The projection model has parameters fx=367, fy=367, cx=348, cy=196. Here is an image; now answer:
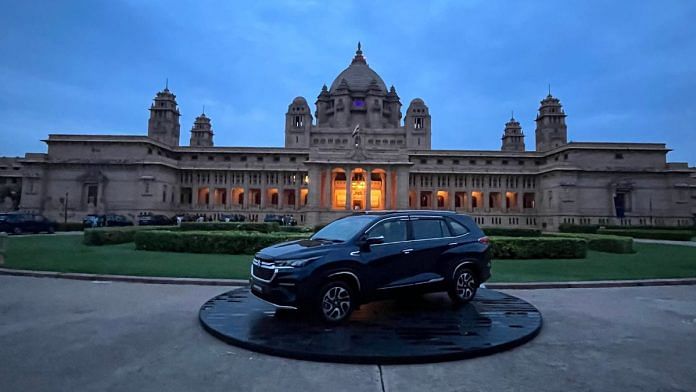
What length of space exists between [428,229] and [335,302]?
271 cm

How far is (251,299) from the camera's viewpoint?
8578mm

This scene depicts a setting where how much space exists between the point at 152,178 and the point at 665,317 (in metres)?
63.6

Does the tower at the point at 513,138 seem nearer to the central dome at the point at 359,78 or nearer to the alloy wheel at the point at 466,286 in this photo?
the central dome at the point at 359,78

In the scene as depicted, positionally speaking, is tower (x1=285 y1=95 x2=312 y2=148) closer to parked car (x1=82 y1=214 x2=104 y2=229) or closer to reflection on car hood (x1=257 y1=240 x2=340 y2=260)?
parked car (x1=82 y1=214 x2=104 y2=229)

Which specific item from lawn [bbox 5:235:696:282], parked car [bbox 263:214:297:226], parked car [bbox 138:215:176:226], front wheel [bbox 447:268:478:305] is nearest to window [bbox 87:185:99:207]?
parked car [bbox 138:215:176:226]

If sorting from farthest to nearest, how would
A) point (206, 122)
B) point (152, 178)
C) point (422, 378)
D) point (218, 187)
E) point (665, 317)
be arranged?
point (206, 122)
point (218, 187)
point (152, 178)
point (665, 317)
point (422, 378)

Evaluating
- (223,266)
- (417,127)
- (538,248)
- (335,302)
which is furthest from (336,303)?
(417,127)

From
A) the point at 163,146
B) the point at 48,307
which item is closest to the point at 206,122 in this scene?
the point at 163,146

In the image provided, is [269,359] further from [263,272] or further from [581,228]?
[581,228]

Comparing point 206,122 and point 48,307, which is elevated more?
point 206,122

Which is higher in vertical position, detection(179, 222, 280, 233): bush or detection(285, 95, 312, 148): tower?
detection(285, 95, 312, 148): tower

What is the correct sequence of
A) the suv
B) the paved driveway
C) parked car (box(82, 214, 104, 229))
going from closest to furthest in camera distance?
1. the paved driveway
2. the suv
3. parked car (box(82, 214, 104, 229))

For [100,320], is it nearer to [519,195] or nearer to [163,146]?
[163,146]

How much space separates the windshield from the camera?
7418 millimetres
